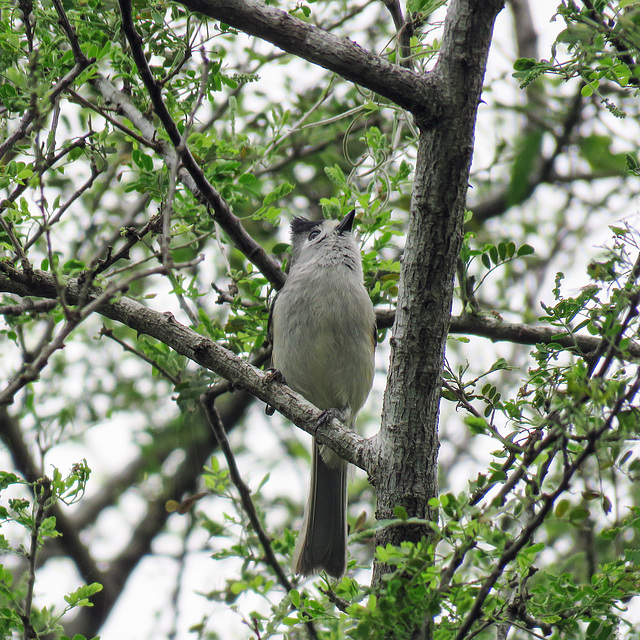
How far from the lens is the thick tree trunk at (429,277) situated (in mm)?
2262

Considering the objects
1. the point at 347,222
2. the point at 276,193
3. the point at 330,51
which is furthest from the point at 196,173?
the point at 347,222

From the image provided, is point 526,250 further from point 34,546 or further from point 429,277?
point 34,546

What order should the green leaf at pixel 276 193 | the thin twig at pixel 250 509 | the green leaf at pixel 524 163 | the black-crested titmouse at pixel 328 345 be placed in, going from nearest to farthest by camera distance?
1. the green leaf at pixel 524 163
2. the green leaf at pixel 276 193
3. the thin twig at pixel 250 509
4. the black-crested titmouse at pixel 328 345

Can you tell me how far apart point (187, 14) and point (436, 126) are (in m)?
1.29

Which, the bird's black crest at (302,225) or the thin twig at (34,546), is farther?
the bird's black crest at (302,225)

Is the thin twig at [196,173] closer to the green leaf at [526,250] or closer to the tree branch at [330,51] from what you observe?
the tree branch at [330,51]

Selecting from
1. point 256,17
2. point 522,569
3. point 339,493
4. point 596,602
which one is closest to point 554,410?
point 522,569

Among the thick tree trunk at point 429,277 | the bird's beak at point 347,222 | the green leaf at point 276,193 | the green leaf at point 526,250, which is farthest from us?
the bird's beak at point 347,222

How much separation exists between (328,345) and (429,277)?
1890 mm

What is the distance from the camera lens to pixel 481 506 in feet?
6.32

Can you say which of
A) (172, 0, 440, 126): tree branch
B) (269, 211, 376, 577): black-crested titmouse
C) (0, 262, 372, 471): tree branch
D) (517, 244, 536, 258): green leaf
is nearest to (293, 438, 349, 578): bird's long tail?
(269, 211, 376, 577): black-crested titmouse

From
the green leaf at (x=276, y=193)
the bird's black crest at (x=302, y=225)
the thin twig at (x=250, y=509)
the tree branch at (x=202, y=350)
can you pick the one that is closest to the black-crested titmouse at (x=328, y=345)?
the thin twig at (x=250, y=509)

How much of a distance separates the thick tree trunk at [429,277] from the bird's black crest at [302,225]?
98.6 inches

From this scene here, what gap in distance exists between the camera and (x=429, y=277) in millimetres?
2359
